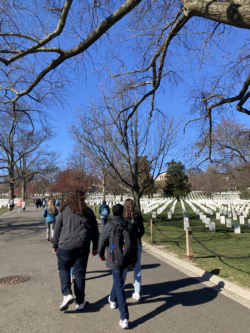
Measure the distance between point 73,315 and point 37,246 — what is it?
6.33 metres

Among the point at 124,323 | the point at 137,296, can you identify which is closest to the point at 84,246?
the point at 124,323

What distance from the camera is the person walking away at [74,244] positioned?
4098 mm

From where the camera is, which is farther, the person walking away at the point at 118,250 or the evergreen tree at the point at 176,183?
the evergreen tree at the point at 176,183

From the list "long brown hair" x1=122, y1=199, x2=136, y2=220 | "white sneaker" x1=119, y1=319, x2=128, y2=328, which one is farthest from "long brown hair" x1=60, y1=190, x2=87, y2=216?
"white sneaker" x1=119, y1=319, x2=128, y2=328

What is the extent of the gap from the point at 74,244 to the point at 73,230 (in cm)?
20

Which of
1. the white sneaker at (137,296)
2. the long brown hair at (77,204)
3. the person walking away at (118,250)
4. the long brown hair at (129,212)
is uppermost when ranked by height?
the long brown hair at (77,204)

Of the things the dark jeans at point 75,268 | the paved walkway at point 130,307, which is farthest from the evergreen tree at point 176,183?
the dark jeans at point 75,268

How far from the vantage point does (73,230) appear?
13.7 feet

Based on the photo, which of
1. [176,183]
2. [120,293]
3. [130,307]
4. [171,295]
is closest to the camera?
[120,293]

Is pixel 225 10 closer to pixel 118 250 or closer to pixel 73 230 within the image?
pixel 118 250

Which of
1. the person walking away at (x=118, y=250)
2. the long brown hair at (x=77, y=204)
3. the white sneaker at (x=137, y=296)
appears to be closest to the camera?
the person walking away at (x=118, y=250)

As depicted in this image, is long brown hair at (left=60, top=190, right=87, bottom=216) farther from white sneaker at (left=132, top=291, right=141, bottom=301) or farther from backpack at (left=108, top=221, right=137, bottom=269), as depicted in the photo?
white sneaker at (left=132, top=291, right=141, bottom=301)

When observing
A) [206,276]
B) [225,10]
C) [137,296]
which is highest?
[225,10]

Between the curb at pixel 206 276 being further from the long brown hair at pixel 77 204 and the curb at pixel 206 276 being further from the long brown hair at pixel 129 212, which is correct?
the long brown hair at pixel 77 204
